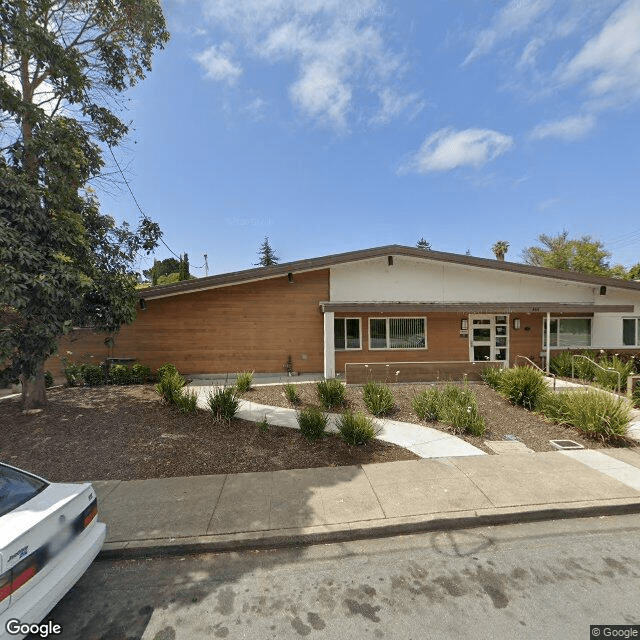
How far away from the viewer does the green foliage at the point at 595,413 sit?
6246 mm

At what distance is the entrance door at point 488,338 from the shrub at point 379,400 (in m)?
7.84

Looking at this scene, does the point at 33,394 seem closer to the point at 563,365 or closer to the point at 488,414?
the point at 488,414

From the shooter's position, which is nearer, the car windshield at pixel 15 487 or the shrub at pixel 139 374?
the car windshield at pixel 15 487

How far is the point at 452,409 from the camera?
7.14m

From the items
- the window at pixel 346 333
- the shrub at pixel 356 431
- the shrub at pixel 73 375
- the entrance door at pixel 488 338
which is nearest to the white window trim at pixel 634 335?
the entrance door at pixel 488 338

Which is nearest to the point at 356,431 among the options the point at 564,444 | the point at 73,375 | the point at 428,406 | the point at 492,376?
the point at 428,406

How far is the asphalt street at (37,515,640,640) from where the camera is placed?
259 centimetres

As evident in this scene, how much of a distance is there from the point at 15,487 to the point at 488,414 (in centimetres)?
830

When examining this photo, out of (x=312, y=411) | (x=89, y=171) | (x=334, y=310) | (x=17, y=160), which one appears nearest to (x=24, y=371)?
(x=17, y=160)

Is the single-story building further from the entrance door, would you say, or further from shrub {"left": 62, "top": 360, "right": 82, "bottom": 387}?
shrub {"left": 62, "top": 360, "right": 82, "bottom": 387}

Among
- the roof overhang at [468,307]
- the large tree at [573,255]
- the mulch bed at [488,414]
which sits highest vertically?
the large tree at [573,255]

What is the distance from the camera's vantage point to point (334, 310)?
12523 millimetres

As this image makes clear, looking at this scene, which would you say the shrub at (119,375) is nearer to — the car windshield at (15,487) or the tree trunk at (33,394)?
the tree trunk at (33,394)

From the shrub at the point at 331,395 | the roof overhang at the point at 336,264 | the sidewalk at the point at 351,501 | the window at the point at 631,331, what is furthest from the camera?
the window at the point at 631,331
